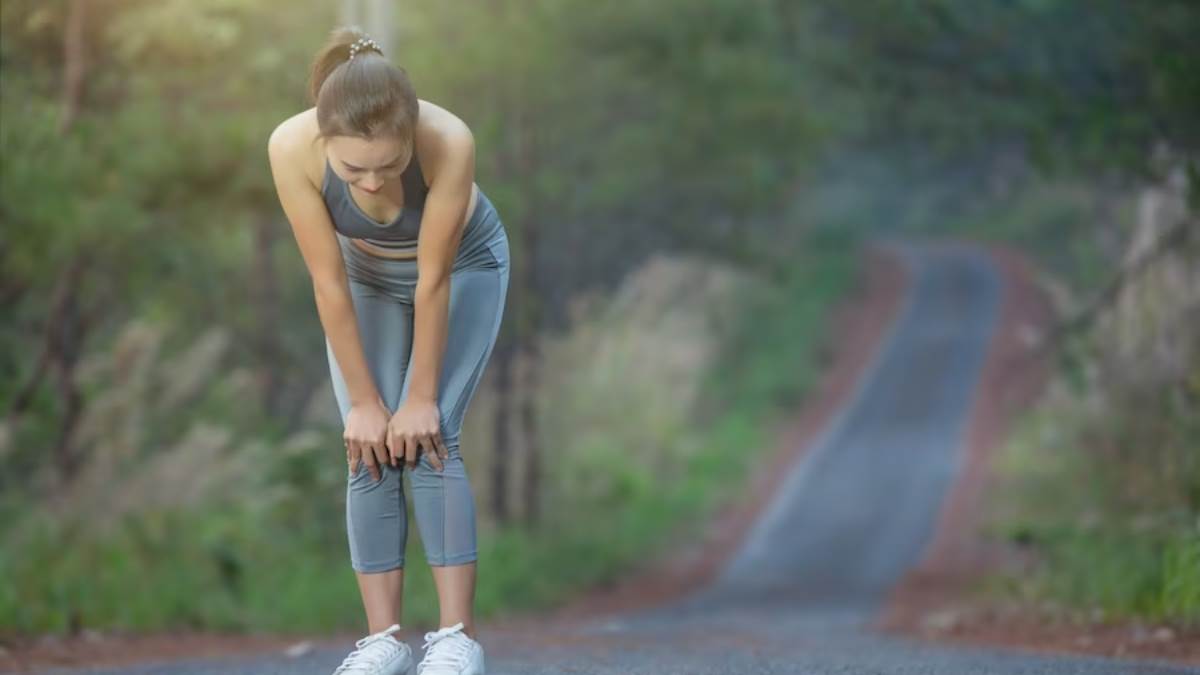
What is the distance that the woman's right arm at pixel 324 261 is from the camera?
15.8 feet

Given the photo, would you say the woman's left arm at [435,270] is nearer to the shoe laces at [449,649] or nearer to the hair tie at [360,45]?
the hair tie at [360,45]

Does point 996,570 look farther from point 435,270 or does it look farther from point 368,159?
point 368,159

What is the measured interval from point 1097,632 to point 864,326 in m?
36.5

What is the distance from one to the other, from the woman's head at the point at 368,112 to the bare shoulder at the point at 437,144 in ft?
0.43

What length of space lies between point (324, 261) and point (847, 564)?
18625mm

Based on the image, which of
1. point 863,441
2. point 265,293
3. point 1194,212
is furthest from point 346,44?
point 863,441

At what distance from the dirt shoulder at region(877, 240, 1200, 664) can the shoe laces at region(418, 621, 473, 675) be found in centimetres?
368

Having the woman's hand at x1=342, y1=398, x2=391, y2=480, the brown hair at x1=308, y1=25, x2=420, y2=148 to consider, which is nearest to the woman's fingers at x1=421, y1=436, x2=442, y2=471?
the woman's hand at x1=342, y1=398, x2=391, y2=480

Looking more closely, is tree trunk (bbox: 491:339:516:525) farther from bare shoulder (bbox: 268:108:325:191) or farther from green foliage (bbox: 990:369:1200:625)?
bare shoulder (bbox: 268:108:325:191)

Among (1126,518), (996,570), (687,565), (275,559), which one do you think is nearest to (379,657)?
(275,559)

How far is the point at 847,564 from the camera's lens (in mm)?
22797

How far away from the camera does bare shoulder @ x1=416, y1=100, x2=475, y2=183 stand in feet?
15.7

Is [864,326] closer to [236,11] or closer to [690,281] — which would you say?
[690,281]

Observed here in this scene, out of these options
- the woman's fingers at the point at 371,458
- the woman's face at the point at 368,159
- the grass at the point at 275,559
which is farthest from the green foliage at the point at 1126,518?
the woman's face at the point at 368,159
